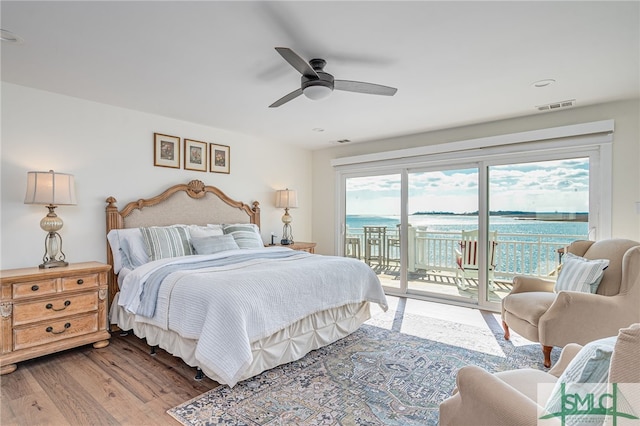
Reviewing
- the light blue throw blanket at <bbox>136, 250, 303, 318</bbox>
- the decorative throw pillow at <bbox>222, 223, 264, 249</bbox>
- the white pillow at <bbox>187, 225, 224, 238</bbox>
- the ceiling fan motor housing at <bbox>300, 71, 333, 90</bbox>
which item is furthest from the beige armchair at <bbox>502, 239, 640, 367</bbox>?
the white pillow at <bbox>187, 225, 224, 238</bbox>

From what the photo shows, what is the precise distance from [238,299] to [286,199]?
300 cm

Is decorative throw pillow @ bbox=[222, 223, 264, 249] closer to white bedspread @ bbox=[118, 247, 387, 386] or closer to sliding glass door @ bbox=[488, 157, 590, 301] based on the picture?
white bedspread @ bbox=[118, 247, 387, 386]

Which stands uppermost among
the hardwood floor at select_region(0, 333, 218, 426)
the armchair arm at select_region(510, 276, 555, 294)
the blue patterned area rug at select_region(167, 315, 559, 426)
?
the armchair arm at select_region(510, 276, 555, 294)

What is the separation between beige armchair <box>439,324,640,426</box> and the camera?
830 millimetres

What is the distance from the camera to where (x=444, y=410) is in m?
1.43

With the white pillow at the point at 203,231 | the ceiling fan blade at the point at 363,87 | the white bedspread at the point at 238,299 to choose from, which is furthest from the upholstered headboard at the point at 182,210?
the ceiling fan blade at the point at 363,87

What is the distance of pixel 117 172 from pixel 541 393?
4.08m

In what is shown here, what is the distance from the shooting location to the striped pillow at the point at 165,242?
133 inches

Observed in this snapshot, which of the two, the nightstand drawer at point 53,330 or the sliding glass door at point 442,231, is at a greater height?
the sliding glass door at point 442,231

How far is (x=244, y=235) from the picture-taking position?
13.8ft

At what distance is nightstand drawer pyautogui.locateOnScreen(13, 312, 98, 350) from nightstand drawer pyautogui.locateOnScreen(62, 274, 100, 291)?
0.26 metres

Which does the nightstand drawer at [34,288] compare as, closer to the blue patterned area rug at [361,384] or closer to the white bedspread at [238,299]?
the white bedspread at [238,299]

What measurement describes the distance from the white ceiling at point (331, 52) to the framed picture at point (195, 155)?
0.61 m

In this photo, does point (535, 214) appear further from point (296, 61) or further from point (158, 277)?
point (158, 277)
